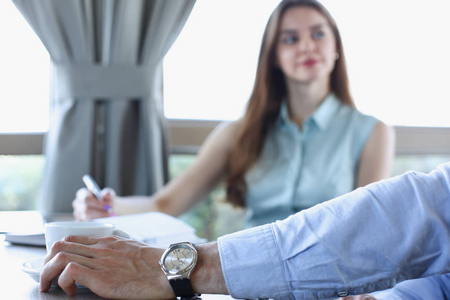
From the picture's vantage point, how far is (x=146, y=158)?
7.55 feet

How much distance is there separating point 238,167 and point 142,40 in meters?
0.65

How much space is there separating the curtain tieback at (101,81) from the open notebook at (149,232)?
108cm

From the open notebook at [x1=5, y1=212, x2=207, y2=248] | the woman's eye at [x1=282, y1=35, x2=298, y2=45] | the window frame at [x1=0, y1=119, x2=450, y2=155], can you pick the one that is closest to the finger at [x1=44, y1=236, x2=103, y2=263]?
the open notebook at [x1=5, y1=212, x2=207, y2=248]

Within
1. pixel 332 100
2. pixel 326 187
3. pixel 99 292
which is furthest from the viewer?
pixel 332 100

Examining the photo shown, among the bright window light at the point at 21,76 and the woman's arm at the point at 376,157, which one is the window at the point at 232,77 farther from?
the woman's arm at the point at 376,157

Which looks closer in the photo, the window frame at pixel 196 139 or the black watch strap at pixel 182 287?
the black watch strap at pixel 182 287

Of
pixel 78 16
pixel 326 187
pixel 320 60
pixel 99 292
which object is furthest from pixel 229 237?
pixel 78 16

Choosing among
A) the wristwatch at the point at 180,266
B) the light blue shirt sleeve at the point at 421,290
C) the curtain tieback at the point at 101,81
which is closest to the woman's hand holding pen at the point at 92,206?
the curtain tieback at the point at 101,81

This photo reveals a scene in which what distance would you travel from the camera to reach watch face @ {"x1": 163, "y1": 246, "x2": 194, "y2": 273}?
0.77 metres

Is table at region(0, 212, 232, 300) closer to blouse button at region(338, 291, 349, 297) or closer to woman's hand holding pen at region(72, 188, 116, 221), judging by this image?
blouse button at region(338, 291, 349, 297)

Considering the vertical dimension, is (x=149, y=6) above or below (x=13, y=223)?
above

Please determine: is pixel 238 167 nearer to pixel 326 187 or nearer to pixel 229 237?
pixel 326 187

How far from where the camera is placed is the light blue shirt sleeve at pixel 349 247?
768 mm

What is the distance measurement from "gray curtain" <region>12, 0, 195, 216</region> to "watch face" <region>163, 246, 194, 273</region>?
4.91 ft
